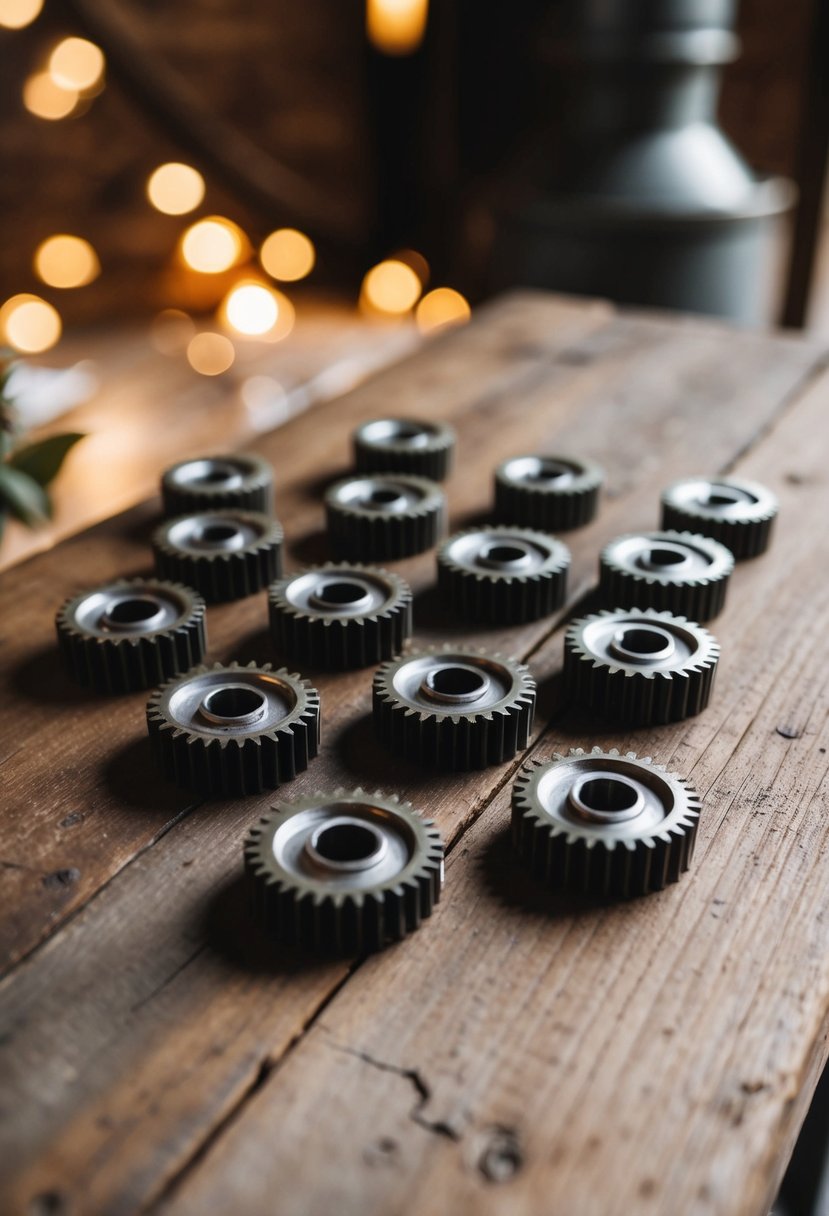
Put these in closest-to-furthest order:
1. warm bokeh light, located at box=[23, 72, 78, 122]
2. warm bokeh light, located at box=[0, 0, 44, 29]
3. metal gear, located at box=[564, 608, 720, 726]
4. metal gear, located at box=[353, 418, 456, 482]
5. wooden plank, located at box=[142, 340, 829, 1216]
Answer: wooden plank, located at box=[142, 340, 829, 1216]
metal gear, located at box=[564, 608, 720, 726]
metal gear, located at box=[353, 418, 456, 482]
warm bokeh light, located at box=[0, 0, 44, 29]
warm bokeh light, located at box=[23, 72, 78, 122]

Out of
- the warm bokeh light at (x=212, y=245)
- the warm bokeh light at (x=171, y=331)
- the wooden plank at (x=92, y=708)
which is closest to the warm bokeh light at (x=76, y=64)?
the warm bokeh light at (x=212, y=245)

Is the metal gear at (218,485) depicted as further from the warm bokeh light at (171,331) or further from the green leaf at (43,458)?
the warm bokeh light at (171,331)

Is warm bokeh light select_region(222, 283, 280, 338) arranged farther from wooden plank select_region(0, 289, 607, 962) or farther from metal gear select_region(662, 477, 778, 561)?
metal gear select_region(662, 477, 778, 561)

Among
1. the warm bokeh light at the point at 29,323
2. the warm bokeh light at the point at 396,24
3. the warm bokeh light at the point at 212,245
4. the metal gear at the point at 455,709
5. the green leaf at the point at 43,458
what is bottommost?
the warm bokeh light at the point at 29,323

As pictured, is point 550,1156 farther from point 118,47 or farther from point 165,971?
point 118,47

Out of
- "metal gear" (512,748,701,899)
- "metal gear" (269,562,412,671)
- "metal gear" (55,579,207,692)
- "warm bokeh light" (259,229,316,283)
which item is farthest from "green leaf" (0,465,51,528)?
"warm bokeh light" (259,229,316,283)

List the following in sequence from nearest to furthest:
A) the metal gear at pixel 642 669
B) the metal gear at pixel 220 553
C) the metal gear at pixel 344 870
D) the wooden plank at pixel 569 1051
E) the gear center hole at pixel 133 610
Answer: the wooden plank at pixel 569 1051
the metal gear at pixel 344 870
the metal gear at pixel 642 669
the gear center hole at pixel 133 610
the metal gear at pixel 220 553

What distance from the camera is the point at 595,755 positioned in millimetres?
996

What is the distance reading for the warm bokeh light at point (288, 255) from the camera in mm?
4605

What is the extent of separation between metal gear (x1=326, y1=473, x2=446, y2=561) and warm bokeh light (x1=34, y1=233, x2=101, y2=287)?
3026 mm

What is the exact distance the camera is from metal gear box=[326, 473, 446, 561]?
1.43m

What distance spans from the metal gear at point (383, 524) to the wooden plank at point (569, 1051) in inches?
20.4

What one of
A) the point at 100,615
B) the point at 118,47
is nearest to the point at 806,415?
the point at 100,615

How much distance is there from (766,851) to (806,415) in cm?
109
